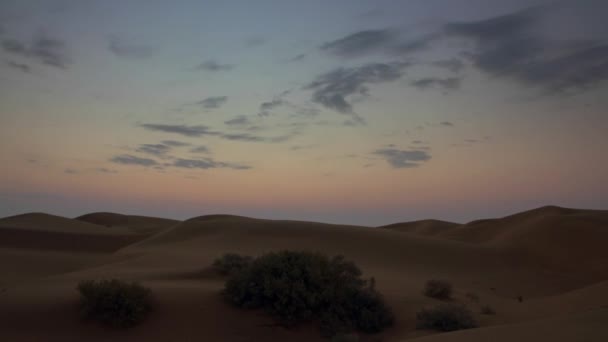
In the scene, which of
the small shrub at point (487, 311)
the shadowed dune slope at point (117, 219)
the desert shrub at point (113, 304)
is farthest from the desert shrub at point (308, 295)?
the shadowed dune slope at point (117, 219)

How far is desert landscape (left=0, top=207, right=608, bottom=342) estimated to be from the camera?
1363 cm

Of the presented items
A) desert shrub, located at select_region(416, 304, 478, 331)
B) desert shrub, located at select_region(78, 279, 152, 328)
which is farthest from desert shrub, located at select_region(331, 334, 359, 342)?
desert shrub, located at select_region(78, 279, 152, 328)

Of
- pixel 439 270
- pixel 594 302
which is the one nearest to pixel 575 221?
pixel 439 270

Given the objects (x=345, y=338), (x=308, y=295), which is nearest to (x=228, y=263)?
(x=308, y=295)

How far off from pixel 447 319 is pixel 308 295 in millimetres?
3715

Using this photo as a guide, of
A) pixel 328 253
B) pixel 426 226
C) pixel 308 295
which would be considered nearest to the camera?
pixel 308 295

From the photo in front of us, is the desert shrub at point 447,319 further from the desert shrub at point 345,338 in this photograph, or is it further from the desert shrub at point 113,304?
the desert shrub at point 113,304

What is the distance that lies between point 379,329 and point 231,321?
396 centimetres

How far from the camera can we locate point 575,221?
1734 inches

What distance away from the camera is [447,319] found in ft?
45.0

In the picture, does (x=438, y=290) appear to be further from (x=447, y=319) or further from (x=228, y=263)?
(x=228, y=263)

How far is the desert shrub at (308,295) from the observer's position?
14766 mm

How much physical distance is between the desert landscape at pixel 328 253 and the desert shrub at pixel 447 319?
0.39 m

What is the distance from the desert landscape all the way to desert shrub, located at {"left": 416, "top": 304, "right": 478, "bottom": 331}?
0.39 meters
